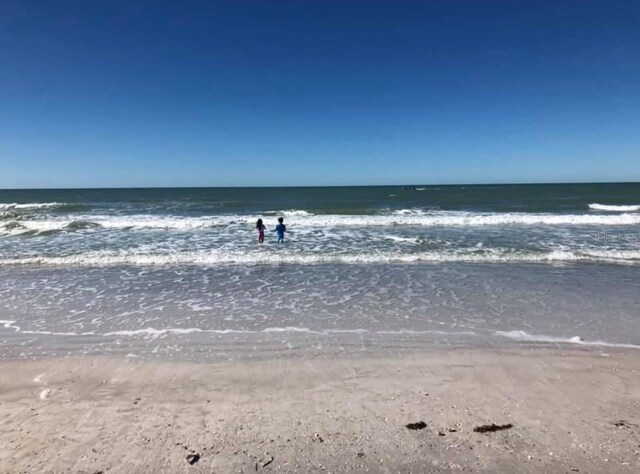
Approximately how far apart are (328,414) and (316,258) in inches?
394

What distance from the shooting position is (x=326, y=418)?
170 inches

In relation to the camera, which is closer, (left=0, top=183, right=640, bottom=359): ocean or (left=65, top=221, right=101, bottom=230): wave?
(left=0, top=183, right=640, bottom=359): ocean

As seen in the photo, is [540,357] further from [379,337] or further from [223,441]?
[223,441]

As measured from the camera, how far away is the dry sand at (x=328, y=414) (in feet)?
11.9

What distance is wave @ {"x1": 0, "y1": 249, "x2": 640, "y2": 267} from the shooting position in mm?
13648

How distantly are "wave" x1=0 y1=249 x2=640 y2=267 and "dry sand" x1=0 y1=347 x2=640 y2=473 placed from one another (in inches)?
311

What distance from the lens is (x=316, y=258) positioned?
1434 cm

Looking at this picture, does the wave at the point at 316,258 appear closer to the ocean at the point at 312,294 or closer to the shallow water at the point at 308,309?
the ocean at the point at 312,294

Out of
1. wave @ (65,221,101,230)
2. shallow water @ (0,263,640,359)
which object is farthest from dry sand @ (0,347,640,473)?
wave @ (65,221,101,230)

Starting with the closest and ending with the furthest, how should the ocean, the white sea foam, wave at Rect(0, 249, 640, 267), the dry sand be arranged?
1. the dry sand
2. the white sea foam
3. the ocean
4. wave at Rect(0, 249, 640, 267)

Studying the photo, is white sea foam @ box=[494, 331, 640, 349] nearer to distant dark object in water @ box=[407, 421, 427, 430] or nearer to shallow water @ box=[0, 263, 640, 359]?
shallow water @ box=[0, 263, 640, 359]

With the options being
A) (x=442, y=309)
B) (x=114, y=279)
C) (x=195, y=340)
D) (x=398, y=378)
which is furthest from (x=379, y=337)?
(x=114, y=279)

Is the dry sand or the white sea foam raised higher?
the dry sand

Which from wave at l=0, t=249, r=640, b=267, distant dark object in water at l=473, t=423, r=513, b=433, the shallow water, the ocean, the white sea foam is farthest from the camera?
wave at l=0, t=249, r=640, b=267
